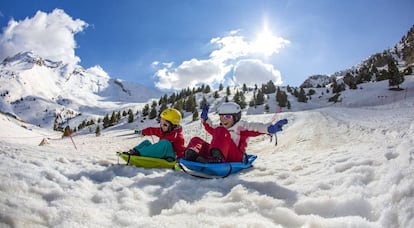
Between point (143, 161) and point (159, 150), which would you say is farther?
point (159, 150)

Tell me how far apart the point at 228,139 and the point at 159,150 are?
5.42ft

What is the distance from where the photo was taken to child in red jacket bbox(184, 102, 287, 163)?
20.1ft

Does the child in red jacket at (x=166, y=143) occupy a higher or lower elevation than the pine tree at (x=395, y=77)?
lower

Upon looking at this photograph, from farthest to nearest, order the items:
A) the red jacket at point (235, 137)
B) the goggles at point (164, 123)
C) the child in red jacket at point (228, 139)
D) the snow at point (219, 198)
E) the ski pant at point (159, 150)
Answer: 1. the goggles at point (164, 123)
2. the ski pant at point (159, 150)
3. the red jacket at point (235, 137)
4. the child in red jacket at point (228, 139)
5. the snow at point (219, 198)

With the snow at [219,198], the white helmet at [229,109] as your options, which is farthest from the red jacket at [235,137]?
the snow at [219,198]

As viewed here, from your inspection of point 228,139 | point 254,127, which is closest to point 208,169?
point 228,139

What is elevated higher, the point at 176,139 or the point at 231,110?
the point at 231,110

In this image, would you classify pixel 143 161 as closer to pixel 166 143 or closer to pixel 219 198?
pixel 166 143

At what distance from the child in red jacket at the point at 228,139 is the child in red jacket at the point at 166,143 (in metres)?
0.61

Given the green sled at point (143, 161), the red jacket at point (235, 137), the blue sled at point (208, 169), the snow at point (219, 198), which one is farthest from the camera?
the green sled at point (143, 161)

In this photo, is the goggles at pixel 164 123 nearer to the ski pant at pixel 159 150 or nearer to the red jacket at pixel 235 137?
the ski pant at pixel 159 150

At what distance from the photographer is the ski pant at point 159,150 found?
6.77m

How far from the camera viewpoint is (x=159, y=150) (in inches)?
270

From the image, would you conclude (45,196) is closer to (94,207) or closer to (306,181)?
(94,207)
